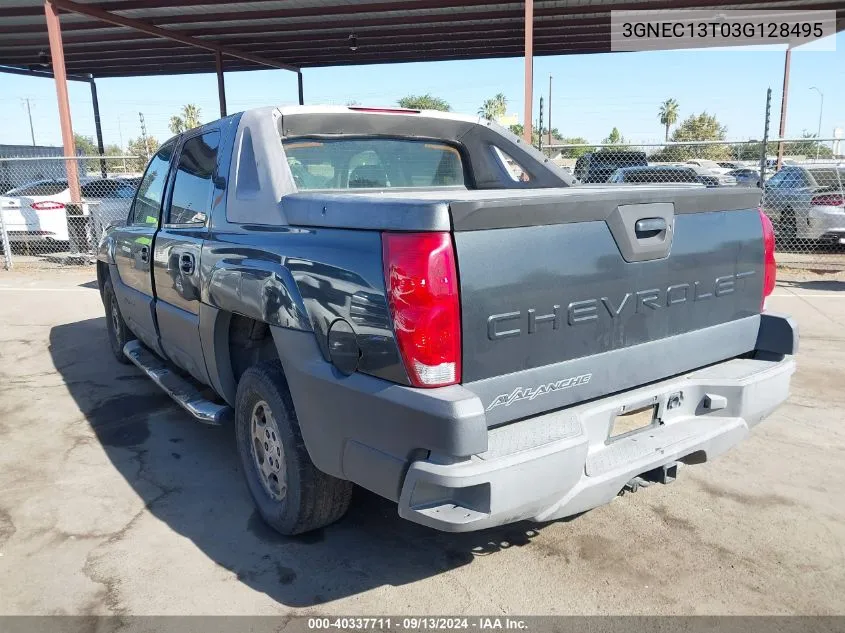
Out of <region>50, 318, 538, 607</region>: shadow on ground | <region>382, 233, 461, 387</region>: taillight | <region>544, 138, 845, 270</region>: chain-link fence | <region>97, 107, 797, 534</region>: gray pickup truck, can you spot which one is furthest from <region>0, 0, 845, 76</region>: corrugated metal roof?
<region>382, 233, 461, 387</region>: taillight

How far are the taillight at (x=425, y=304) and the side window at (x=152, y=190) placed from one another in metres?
2.86

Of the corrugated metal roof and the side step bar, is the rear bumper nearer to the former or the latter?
the side step bar

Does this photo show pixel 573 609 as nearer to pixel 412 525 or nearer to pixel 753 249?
pixel 412 525

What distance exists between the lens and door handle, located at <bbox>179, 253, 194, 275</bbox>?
3582mm

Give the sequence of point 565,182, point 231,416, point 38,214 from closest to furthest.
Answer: point 231,416 < point 565,182 < point 38,214

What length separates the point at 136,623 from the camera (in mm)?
2537

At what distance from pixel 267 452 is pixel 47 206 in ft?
39.6

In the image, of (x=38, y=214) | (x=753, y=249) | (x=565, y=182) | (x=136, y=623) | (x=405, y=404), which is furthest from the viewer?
(x=38, y=214)

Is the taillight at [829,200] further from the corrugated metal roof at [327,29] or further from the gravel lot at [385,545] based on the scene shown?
the gravel lot at [385,545]

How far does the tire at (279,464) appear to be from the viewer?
2805 millimetres

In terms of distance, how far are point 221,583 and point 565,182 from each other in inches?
121

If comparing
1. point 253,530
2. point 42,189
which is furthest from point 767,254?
point 42,189

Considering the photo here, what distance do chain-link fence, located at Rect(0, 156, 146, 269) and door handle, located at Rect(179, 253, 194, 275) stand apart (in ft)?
30.0

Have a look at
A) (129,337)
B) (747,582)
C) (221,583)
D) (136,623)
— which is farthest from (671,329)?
(129,337)
